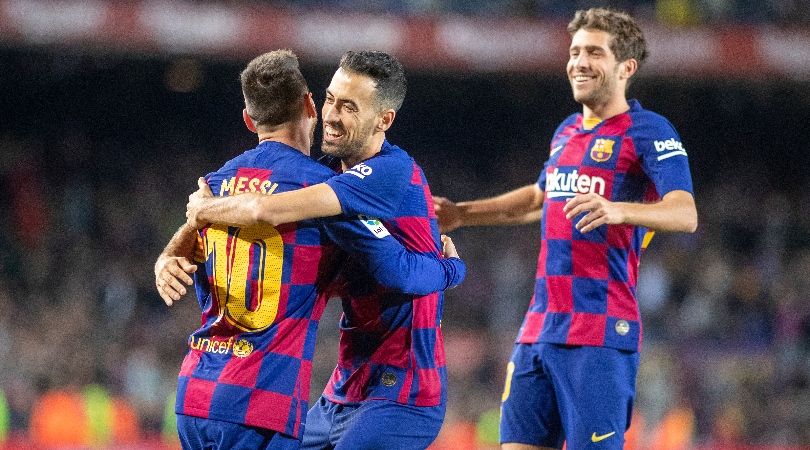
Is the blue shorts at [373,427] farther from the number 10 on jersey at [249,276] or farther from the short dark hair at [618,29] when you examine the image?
the short dark hair at [618,29]

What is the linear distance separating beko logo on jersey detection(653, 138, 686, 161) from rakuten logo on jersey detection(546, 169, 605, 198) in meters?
0.26

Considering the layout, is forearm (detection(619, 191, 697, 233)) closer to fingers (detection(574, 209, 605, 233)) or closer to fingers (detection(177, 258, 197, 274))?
fingers (detection(574, 209, 605, 233))

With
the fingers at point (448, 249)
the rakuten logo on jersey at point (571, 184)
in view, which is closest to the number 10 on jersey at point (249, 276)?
the fingers at point (448, 249)

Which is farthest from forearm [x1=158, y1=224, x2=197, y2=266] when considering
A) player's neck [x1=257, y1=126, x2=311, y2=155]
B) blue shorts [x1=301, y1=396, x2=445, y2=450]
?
blue shorts [x1=301, y1=396, x2=445, y2=450]

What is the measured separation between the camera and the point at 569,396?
186 inches

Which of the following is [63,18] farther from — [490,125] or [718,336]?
[718,336]

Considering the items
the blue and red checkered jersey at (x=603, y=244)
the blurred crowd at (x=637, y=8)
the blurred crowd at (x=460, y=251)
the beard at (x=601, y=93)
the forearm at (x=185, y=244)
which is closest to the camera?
the forearm at (x=185, y=244)

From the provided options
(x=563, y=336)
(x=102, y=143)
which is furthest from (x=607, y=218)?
(x=102, y=143)

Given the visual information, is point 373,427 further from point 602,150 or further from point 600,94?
point 600,94

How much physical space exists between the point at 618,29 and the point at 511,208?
969 mm

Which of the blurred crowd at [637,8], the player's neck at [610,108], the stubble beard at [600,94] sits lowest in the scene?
the player's neck at [610,108]

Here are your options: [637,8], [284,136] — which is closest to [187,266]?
[284,136]

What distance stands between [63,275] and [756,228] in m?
8.83

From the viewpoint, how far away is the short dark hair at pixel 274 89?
374cm
